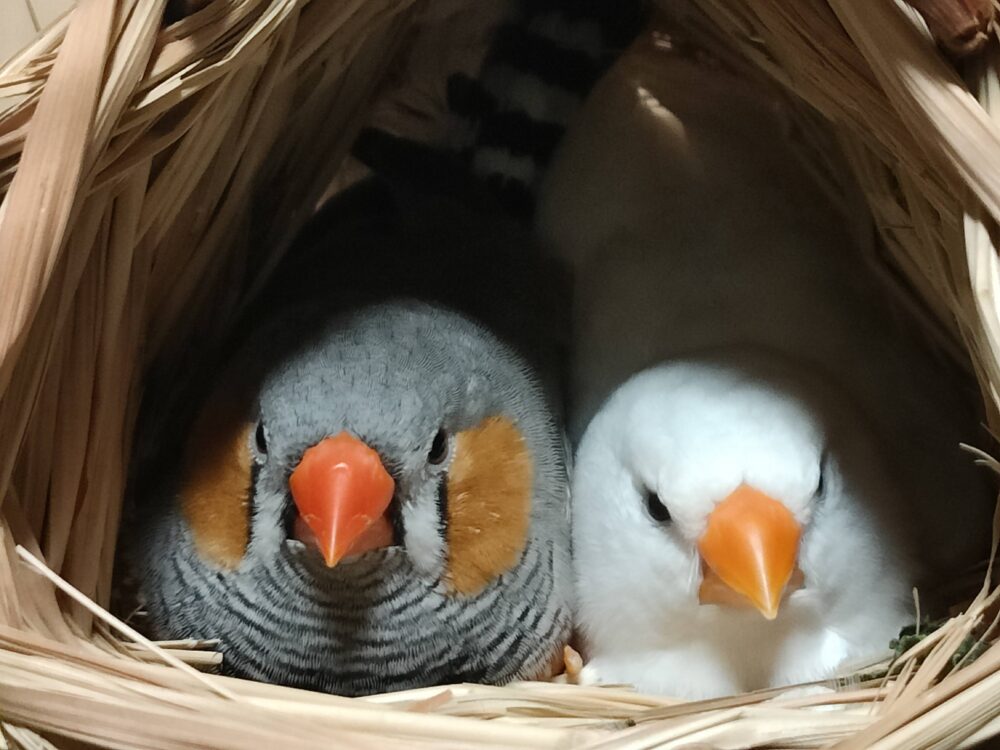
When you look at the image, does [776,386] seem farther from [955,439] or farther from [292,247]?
[292,247]

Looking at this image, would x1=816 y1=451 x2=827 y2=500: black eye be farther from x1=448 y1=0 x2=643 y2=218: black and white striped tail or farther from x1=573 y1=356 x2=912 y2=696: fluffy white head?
x1=448 y1=0 x2=643 y2=218: black and white striped tail

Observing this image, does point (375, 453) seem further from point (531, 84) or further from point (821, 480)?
point (531, 84)

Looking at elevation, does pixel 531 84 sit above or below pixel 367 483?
above

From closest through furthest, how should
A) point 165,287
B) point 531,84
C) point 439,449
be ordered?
point 439,449
point 165,287
point 531,84

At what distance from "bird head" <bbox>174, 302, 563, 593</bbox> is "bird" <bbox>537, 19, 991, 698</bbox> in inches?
4.3

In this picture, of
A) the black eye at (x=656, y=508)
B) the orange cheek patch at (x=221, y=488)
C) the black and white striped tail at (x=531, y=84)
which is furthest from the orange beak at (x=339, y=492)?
the black and white striped tail at (x=531, y=84)

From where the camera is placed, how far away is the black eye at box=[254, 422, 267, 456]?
85 centimetres

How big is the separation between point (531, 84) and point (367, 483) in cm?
65

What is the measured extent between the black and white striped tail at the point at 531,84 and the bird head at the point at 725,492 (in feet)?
1.20

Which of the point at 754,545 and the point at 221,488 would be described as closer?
the point at 754,545

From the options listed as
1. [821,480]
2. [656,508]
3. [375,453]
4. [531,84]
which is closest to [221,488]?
[375,453]

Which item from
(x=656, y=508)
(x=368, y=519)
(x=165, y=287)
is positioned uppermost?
(x=165, y=287)

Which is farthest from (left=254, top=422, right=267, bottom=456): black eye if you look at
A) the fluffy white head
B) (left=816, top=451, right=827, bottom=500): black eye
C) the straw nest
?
(left=816, top=451, right=827, bottom=500): black eye

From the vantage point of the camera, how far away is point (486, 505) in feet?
2.99
